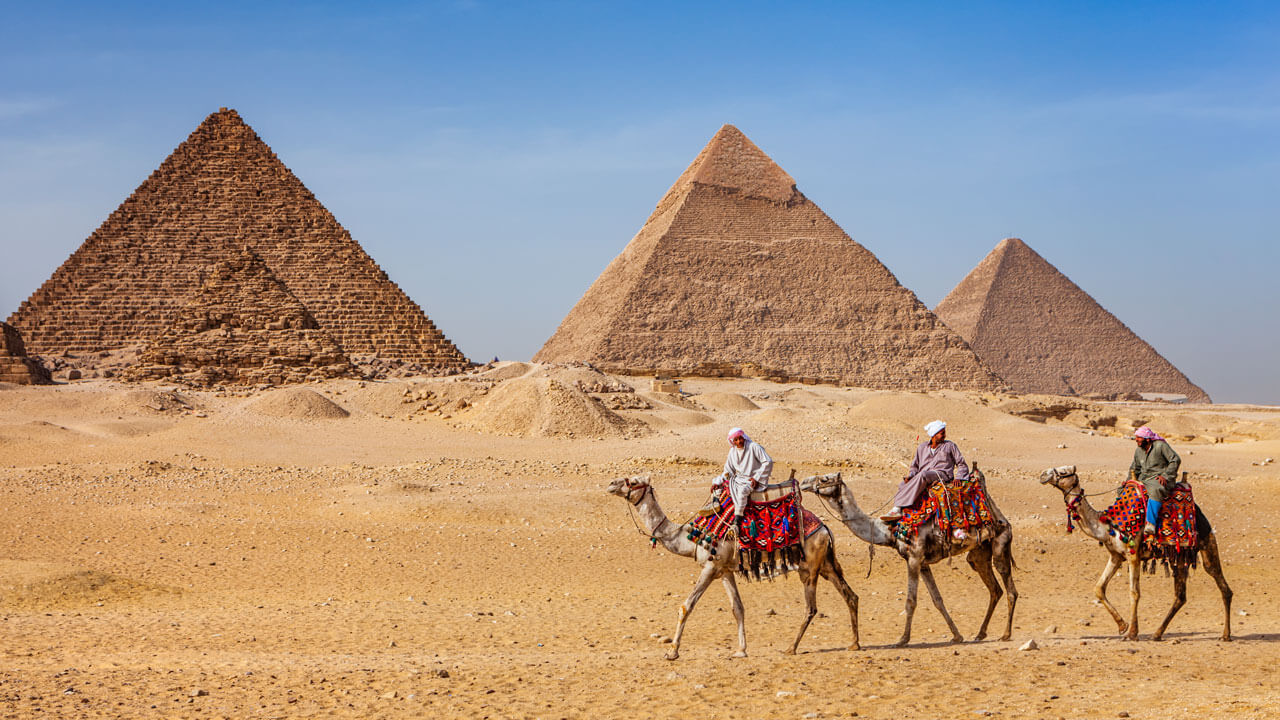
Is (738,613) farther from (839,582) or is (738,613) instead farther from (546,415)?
(546,415)

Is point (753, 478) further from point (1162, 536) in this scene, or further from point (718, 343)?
point (718, 343)

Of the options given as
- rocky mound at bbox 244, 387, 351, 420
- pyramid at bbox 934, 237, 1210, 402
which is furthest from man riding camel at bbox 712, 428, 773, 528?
pyramid at bbox 934, 237, 1210, 402

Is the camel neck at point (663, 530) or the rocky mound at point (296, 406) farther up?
the rocky mound at point (296, 406)

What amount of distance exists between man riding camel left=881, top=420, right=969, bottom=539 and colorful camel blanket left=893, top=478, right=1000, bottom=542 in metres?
0.04

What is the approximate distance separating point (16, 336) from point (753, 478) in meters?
26.6

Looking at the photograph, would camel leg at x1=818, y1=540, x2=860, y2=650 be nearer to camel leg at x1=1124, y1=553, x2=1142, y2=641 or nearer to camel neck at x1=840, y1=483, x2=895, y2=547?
→ camel neck at x1=840, y1=483, x2=895, y2=547

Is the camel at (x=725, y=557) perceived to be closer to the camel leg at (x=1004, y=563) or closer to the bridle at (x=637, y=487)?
the bridle at (x=637, y=487)

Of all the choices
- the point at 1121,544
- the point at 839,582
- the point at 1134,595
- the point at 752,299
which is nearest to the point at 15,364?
the point at 839,582

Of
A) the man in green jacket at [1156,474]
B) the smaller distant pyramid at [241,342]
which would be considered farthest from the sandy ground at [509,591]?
the smaller distant pyramid at [241,342]

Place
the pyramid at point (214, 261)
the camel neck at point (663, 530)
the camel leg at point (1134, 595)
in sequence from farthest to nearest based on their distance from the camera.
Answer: the pyramid at point (214, 261)
the camel leg at point (1134, 595)
the camel neck at point (663, 530)

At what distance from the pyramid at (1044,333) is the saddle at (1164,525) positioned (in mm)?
93712

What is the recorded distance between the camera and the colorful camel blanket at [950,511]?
21.1 feet

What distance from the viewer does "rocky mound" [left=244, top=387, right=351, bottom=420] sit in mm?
21500

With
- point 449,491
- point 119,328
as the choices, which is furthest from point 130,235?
point 449,491
